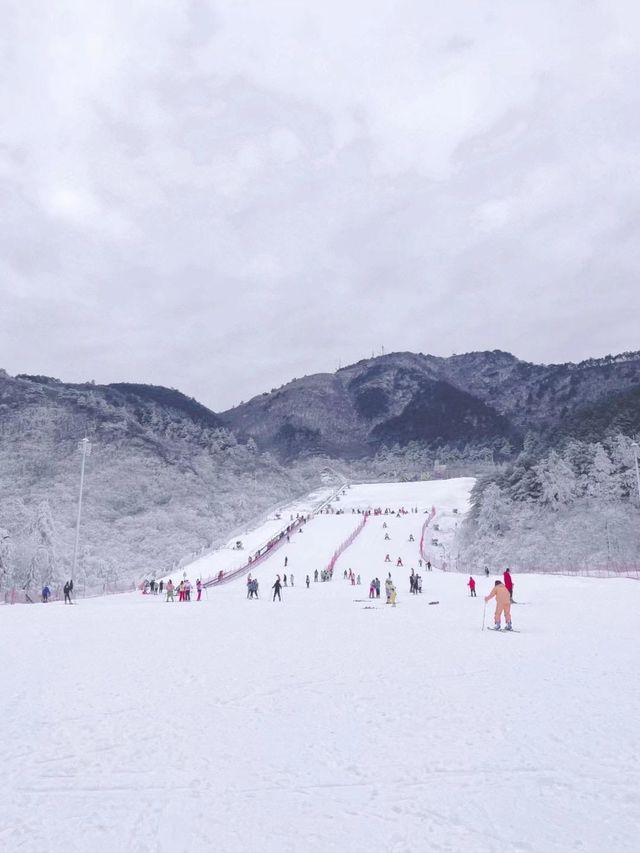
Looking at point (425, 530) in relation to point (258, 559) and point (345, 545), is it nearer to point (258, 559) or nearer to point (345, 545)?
point (345, 545)

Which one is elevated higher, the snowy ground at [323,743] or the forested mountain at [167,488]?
the forested mountain at [167,488]

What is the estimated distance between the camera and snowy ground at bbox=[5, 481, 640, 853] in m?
4.07

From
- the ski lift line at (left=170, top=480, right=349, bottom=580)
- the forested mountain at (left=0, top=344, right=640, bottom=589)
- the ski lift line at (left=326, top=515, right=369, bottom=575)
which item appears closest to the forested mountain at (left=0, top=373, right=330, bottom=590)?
the forested mountain at (left=0, top=344, right=640, bottom=589)

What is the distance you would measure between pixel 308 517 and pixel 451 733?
2276 inches

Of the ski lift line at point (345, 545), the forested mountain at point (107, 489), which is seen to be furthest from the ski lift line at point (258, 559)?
the forested mountain at point (107, 489)

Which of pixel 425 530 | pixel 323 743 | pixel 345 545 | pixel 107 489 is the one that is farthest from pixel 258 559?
pixel 107 489

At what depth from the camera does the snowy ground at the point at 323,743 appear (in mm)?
4074

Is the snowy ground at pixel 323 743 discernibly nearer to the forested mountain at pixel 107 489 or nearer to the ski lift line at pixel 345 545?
the ski lift line at pixel 345 545

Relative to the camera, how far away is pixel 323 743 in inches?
237

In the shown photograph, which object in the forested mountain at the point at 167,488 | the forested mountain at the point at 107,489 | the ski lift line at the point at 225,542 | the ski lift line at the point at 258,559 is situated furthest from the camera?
the forested mountain at the point at 107,489

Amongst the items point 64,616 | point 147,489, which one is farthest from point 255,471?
point 64,616

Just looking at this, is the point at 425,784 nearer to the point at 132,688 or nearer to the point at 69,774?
the point at 69,774

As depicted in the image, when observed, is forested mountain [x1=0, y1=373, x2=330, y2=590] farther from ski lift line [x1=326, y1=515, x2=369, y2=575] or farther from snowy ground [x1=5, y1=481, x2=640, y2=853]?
snowy ground [x1=5, y1=481, x2=640, y2=853]

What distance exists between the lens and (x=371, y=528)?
58.7m
